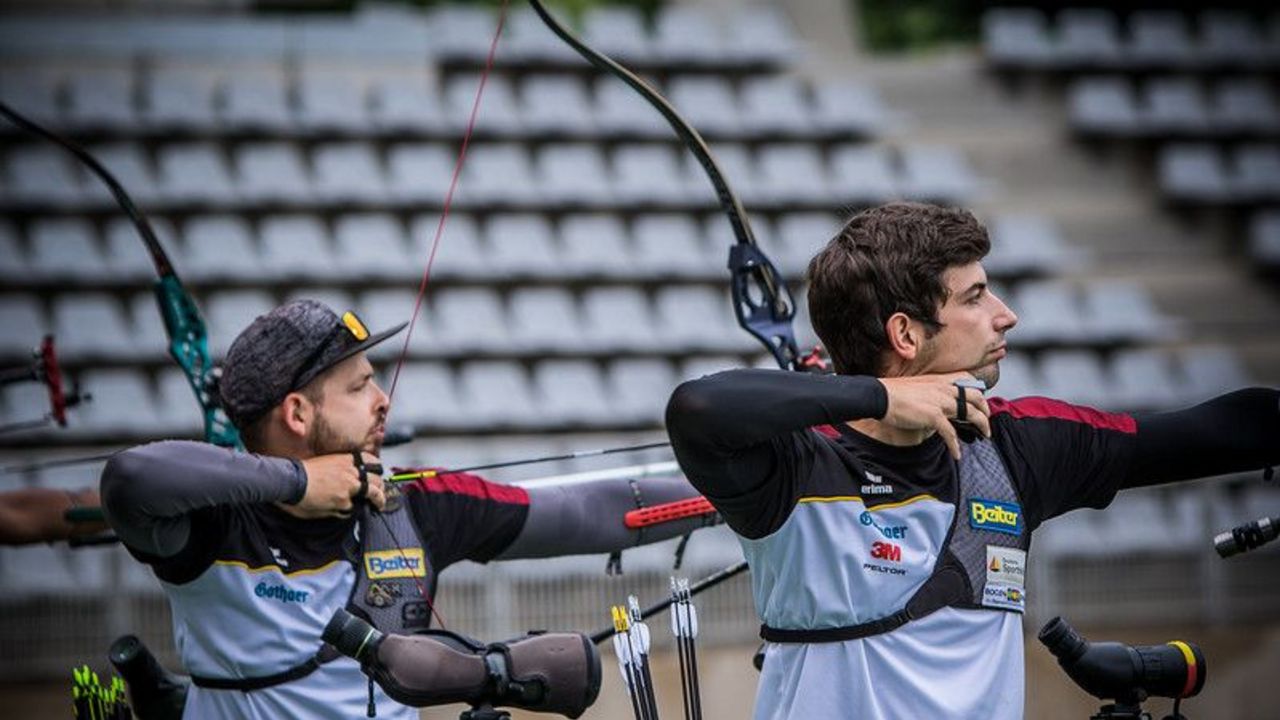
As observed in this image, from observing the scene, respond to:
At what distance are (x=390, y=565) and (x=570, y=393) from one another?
748 centimetres

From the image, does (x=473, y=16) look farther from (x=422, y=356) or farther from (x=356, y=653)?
(x=356, y=653)

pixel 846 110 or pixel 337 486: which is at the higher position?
pixel 846 110

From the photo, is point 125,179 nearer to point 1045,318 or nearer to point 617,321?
point 617,321

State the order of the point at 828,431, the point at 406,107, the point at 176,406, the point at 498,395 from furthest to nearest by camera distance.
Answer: the point at 406,107
the point at 498,395
the point at 176,406
the point at 828,431

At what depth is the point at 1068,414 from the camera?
249 cm

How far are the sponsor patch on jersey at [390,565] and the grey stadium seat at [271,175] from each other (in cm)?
819

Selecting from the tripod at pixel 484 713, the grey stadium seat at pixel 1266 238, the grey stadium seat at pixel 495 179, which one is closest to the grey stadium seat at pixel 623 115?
the grey stadium seat at pixel 495 179

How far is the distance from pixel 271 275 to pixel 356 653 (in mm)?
8332

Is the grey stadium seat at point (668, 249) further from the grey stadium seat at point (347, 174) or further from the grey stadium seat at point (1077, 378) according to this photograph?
the grey stadium seat at point (1077, 378)

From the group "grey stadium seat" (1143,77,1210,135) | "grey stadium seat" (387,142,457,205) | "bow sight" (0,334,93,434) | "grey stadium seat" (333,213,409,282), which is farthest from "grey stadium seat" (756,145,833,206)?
"bow sight" (0,334,93,434)

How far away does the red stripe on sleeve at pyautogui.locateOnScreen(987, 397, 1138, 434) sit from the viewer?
8.11ft

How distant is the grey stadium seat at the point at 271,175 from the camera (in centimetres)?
1085

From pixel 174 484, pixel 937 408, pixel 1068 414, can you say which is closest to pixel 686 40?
pixel 174 484

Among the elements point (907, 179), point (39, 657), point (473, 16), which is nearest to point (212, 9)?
point (473, 16)
